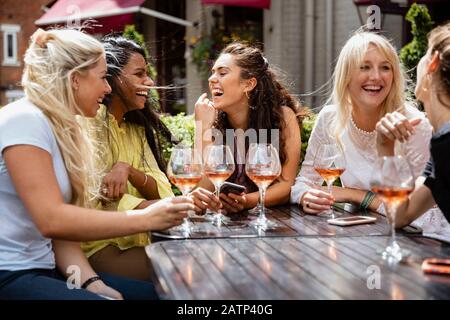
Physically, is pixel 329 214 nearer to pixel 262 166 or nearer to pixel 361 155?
pixel 262 166

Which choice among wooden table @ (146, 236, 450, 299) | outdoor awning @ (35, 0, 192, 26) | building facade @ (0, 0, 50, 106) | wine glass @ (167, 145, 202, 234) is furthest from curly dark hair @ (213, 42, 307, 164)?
building facade @ (0, 0, 50, 106)

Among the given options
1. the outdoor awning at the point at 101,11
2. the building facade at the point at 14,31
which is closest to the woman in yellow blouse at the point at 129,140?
the outdoor awning at the point at 101,11

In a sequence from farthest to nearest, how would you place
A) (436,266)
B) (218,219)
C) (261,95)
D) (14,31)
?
(14,31)
(261,95)
(218,219)
(436,266)

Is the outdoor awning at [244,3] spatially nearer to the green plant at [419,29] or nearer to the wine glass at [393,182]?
the green plant at [419,29]

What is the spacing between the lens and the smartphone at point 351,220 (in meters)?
2.18

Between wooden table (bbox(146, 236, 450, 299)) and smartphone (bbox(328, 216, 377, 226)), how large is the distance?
0.62ft

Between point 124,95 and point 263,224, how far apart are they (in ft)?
3.52

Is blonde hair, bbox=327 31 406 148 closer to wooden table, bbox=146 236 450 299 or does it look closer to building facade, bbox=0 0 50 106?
wooden table, bbox=146 236 450 299

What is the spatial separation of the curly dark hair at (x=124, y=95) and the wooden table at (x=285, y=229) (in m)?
0.79

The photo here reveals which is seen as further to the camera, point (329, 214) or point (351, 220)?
point (329, 214)

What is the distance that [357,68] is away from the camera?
9.34 feet

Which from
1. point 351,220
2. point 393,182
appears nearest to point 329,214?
point 351,220

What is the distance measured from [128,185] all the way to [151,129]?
341 millimetres

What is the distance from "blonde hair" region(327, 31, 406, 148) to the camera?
284 cm
